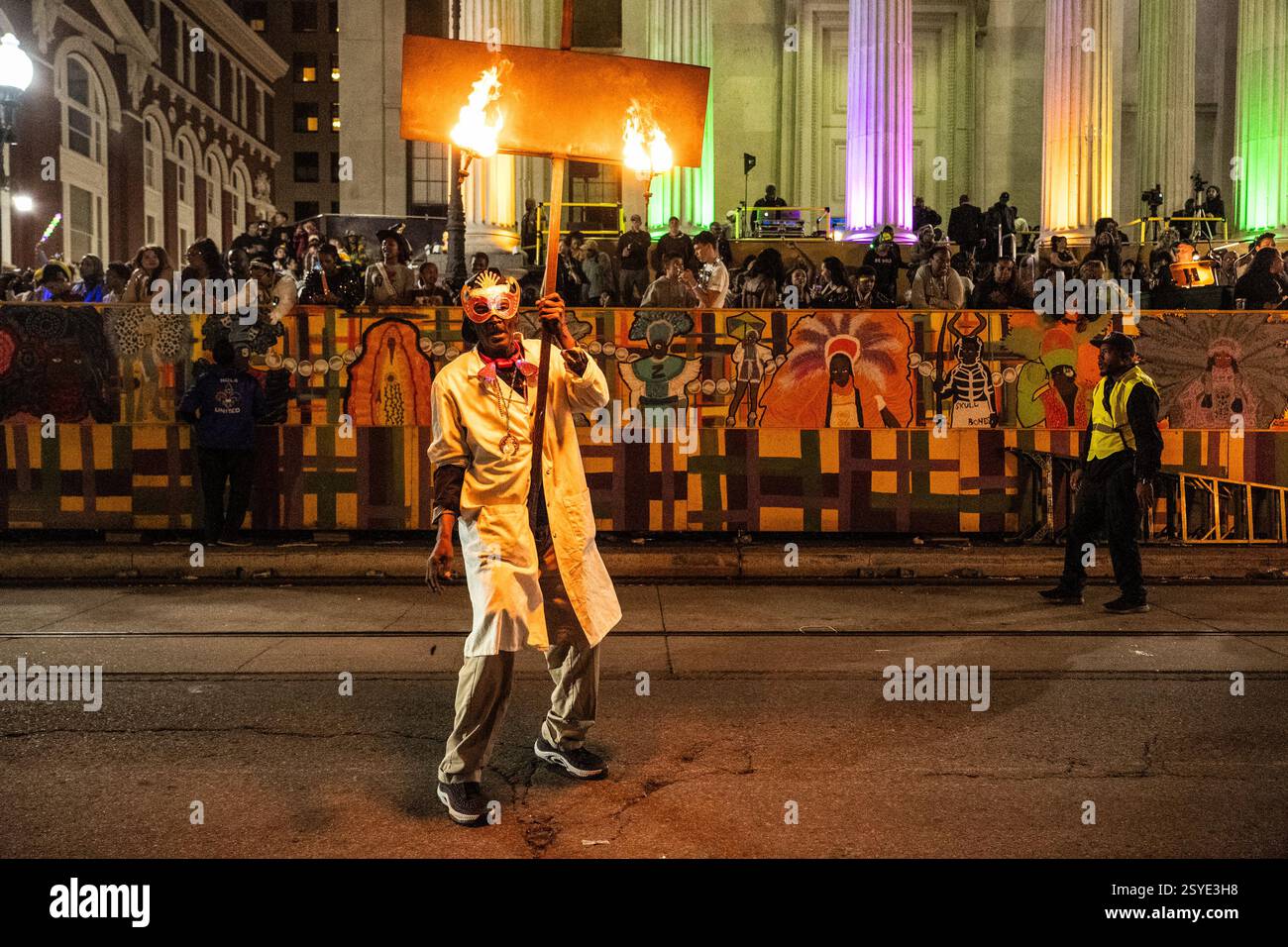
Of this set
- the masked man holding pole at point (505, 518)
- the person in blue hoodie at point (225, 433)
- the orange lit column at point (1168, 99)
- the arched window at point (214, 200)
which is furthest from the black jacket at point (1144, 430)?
the arched window at point (214, 200)

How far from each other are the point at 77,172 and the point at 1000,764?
4792cm

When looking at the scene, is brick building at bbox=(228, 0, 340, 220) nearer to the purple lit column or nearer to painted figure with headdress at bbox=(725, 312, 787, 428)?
the purple lit column

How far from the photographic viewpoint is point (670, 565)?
11008 millimetres

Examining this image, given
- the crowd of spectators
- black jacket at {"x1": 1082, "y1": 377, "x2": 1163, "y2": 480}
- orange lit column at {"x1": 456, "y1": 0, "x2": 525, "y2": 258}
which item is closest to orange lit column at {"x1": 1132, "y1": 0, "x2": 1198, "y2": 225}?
the crowd of spectators

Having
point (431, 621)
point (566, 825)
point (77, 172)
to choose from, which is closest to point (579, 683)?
point (566, 825)

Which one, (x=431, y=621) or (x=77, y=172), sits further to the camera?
(x=77, y=172)

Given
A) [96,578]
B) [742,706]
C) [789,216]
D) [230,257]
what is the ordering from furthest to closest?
1. [789,216]
2. [230,257]
3. [96,578]
4. [742,706]

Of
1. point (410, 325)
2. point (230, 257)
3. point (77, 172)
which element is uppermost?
point (77, 172)

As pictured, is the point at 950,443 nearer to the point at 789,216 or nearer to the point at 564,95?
the point at 564,95

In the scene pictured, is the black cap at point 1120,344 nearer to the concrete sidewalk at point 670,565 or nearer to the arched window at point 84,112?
the concrete sidewalk at point 670,565

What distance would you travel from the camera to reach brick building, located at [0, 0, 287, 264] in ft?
138

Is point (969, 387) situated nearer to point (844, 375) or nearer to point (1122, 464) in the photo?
point (844, 375)

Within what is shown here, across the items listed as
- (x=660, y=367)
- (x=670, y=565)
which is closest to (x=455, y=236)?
(x=660, y=367)
